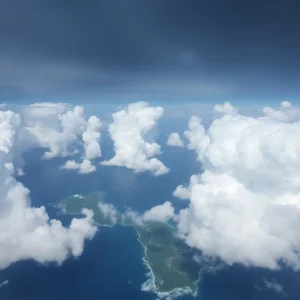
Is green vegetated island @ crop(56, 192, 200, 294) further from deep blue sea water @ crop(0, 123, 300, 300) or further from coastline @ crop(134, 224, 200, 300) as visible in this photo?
deep blue sea water @ crop(0, 123, 300, 300)

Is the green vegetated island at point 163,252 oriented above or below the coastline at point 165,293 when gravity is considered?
above

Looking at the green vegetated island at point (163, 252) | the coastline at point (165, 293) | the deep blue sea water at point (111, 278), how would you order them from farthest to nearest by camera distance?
the green vegetated island at point (163, 252), the deep blue sea water at point (111, 278), the coastline at point (165, 293)

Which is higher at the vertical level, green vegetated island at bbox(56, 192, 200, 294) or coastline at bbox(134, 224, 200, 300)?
green vegetated island at bbox(56, 192, 200, 294)

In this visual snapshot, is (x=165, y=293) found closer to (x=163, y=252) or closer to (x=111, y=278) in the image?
(x=111, y=278)

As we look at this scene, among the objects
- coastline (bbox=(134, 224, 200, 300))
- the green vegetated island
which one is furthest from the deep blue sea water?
the green vegetated island

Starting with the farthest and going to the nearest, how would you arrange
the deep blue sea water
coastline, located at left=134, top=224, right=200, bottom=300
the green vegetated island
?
the green vegetated island, the deep blue sea water, coastline, located at left=134, top=224, right=200, bottom=300

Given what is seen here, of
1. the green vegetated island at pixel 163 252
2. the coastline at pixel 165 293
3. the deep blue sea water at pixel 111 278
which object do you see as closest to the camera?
the coastline at pixel 165 293

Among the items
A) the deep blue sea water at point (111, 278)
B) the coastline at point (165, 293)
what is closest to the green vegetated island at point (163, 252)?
the coastline at point (165, 293)

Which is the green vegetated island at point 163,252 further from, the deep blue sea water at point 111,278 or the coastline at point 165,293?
the deep blue sea water at point 111,278

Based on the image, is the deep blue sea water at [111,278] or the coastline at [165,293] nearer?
the coastline at [165,293]

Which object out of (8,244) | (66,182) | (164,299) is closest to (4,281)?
(8,244)
